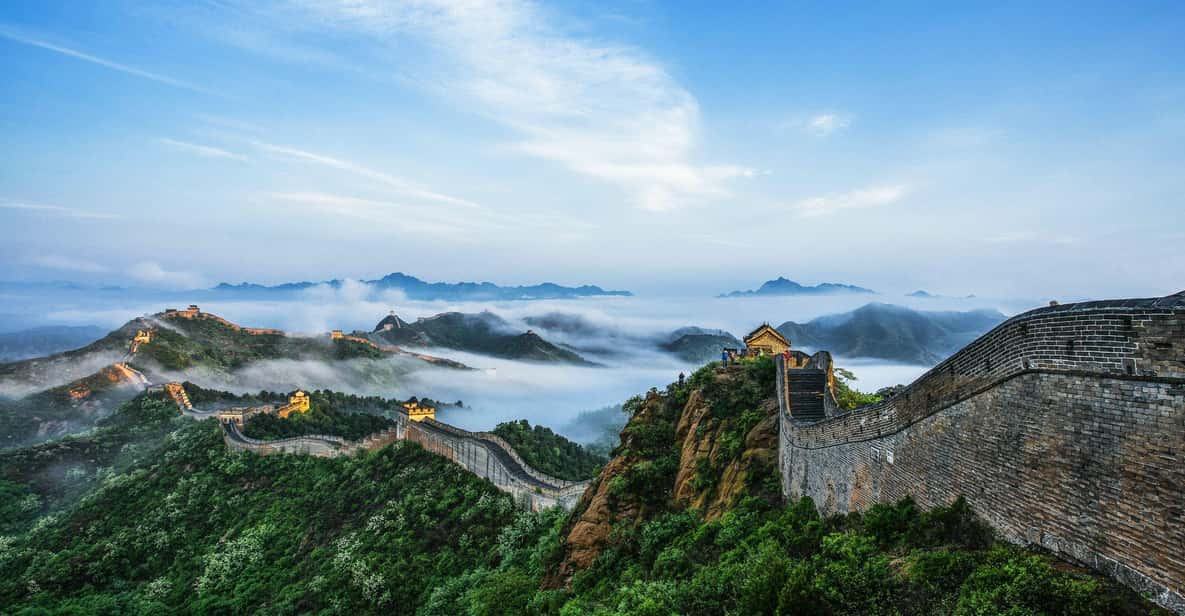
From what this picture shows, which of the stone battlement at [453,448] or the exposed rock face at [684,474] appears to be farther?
the stone battlement at [453,448]

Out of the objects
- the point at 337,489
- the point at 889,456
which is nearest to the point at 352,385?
the point at 337,489

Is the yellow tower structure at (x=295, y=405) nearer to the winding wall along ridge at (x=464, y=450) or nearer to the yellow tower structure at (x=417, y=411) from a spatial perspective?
the winding wall along ridge at (x=464, y=450)

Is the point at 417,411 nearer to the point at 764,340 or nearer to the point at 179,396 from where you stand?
the point at 764,340

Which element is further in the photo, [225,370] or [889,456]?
[225,370]

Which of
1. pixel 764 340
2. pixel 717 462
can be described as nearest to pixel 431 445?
pixel 764 340

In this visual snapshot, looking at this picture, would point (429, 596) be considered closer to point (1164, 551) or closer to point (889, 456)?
point (889, 456)

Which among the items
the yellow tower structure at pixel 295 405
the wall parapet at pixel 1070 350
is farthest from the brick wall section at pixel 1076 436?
the yellow tower structure at pixel 295 405
